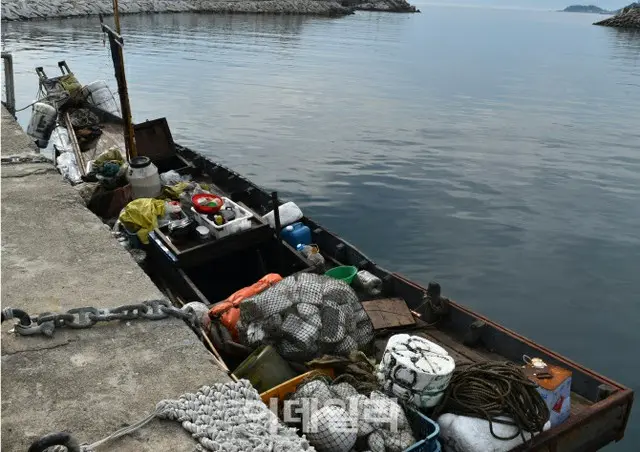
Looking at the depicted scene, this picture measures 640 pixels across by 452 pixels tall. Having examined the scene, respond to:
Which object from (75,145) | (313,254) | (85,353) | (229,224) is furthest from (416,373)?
(75,145)

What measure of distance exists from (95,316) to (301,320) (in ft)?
6.92

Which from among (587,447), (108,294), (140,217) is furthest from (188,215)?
(587,447)

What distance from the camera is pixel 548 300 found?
35.2 feet

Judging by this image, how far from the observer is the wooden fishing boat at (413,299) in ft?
17.8

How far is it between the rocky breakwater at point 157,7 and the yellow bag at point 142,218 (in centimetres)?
6108

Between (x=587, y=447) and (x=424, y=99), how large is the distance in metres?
27.0

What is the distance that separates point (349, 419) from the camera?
14.4 ft

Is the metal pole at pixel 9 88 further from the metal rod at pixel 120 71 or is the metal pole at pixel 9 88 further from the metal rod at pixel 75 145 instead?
the metal rod at pixel 120 71

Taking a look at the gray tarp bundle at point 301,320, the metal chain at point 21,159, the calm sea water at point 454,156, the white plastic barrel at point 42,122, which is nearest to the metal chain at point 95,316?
the gray tarp bundle at point 301,320

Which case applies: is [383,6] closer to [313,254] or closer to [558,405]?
[313,254]

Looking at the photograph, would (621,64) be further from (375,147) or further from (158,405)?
(158,405)

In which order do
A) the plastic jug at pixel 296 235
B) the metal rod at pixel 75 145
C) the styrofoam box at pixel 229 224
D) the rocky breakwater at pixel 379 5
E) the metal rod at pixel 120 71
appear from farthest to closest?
the rocky breakwater at pixel 379 5 → the metal rod at pixel 75 145 → the metal rod at pixel 120 71 → the plastic jug at pixel 296 235 → the styrofoam box at pixel 229 224

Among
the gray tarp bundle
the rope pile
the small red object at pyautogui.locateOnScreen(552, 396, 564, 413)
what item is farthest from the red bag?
the small red object at pyautogui.locateOnScreen(552, 396, 564, 413)

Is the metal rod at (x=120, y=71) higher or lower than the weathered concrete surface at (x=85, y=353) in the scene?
higher
